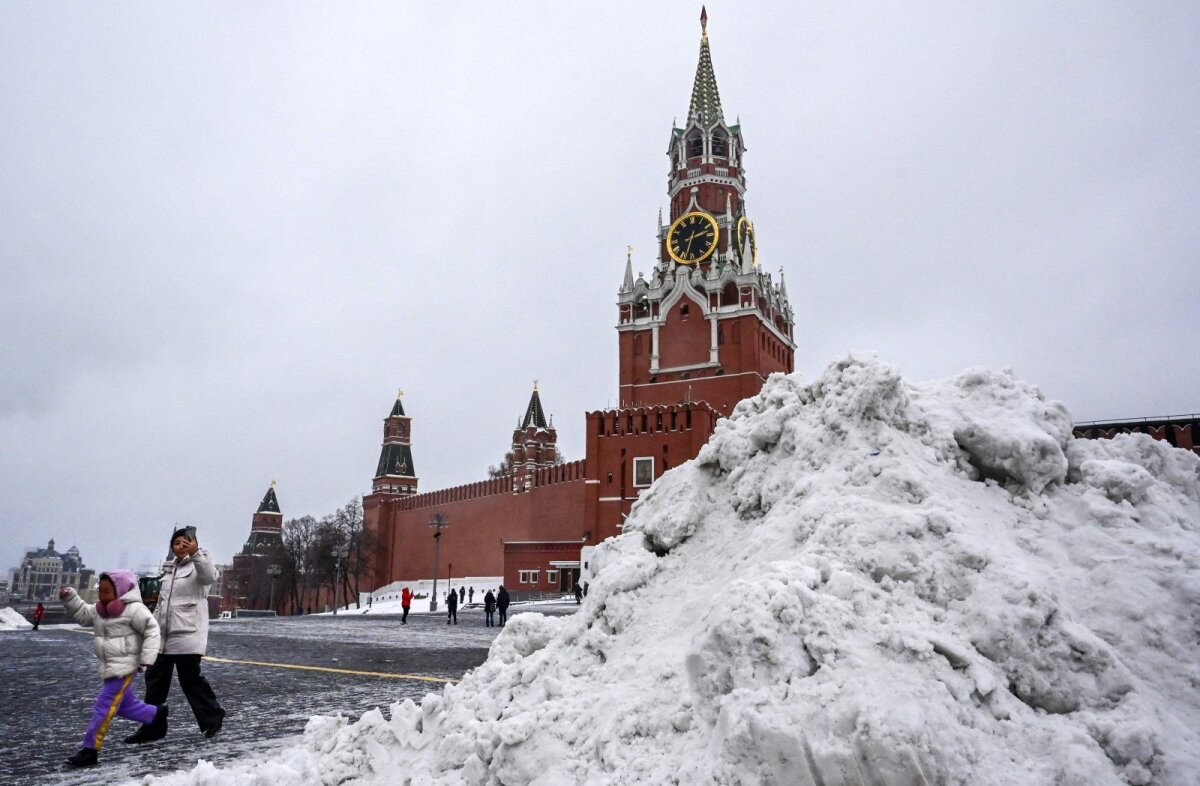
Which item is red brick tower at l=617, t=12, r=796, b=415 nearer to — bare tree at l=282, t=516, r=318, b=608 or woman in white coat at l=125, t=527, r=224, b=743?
Answer: bare tree at l=282, t=516, r=318, b=608

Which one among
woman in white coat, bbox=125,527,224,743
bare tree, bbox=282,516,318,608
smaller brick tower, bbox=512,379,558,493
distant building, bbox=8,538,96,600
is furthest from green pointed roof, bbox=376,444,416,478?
distant building, bbox=8,538,96,600

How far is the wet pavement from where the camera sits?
4.84 meters

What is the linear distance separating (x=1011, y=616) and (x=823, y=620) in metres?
0.77

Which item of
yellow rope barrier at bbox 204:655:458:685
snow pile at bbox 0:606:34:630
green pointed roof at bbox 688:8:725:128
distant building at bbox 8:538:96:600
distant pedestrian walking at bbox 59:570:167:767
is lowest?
distant building at bbox 8:538:96:600

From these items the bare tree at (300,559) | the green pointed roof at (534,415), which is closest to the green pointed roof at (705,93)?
the green pointed roof at (534,415)

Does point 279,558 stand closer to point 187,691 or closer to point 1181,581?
point 187,691

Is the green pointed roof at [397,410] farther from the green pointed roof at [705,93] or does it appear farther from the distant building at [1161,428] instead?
the distant building at [1161,428]

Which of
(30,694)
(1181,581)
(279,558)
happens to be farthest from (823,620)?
(279,558)

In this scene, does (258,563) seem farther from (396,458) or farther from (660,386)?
(660,386)

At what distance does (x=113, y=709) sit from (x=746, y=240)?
46049mm

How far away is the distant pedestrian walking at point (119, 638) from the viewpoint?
16.4ft

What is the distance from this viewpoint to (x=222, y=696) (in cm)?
757

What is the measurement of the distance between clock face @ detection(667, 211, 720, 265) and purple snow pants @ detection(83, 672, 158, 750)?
45.2m

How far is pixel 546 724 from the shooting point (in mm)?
3438
